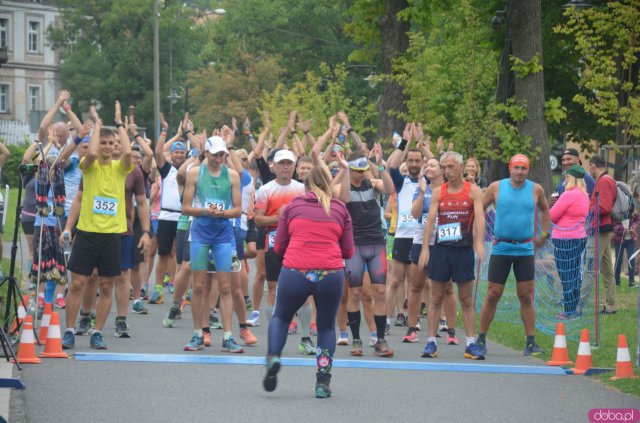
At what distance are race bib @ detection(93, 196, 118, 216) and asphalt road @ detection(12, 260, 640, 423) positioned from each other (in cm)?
131

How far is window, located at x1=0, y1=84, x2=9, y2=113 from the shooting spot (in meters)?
101

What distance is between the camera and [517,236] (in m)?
13.3

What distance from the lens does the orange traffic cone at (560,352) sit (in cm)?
1244

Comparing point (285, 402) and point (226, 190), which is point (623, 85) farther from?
point (285, 402)

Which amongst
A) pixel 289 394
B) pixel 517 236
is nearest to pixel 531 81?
pixel 517 236

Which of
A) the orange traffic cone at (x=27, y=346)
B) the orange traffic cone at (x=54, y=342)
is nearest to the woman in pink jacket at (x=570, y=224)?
the orange traffic cone at (x=54, y=342)

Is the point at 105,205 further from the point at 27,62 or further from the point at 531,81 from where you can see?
the point at 27,62

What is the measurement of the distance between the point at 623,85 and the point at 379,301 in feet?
47.0

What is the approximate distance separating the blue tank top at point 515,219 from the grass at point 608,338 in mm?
1109

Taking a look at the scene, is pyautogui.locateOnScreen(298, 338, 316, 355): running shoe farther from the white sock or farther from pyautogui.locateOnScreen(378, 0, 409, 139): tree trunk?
pyautogui.locateOnScreen(378, 0, 409, 139): tree trunk

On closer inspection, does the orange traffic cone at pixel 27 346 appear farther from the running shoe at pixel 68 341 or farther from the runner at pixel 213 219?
the runner at pixel 213 219

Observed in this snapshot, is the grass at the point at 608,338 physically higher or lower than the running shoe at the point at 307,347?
lower

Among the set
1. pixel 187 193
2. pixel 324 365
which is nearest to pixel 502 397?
pixel 324 365

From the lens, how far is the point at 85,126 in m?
12.7
